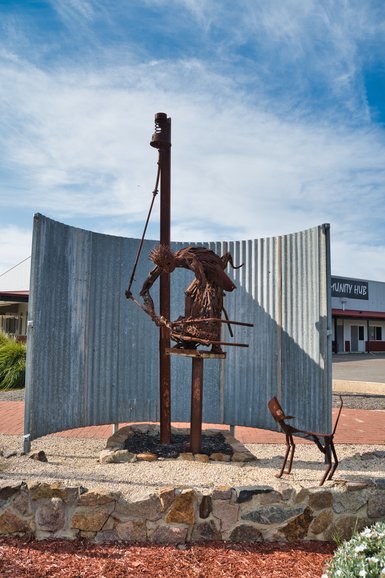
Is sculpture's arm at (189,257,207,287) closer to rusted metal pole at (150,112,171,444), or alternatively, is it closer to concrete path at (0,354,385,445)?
rusted metal pole at (150,112,171,444)

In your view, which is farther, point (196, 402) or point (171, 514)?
point (196, 402)

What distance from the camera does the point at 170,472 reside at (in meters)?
4.33

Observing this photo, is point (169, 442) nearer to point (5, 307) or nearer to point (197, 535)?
point (197, 535)

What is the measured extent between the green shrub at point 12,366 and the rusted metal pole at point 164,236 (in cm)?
833

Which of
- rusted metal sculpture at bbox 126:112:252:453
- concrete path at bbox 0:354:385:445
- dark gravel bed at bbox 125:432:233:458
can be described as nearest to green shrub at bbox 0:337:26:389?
concrete path at bbox 0:354:385:445

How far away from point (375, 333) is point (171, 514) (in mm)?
35747

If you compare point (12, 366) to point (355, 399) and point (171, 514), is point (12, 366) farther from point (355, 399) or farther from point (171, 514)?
point (171, 514)

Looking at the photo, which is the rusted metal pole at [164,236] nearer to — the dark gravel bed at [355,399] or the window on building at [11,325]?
the dark gravel bed at [355,399]

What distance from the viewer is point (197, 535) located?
3.56m

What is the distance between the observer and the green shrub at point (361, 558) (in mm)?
2713

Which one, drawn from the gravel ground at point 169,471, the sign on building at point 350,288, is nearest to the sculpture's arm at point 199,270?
the gravel ground at point 169,471

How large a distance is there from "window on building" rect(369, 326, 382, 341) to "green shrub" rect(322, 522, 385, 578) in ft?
114

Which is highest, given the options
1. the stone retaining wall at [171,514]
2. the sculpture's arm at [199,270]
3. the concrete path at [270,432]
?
the sculpture's arm at [199,270]

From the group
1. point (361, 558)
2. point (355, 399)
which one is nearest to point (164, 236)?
point (361, 558)
